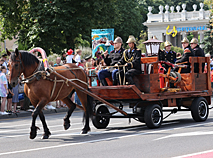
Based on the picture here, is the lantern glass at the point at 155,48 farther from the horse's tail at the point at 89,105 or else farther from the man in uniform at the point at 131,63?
the horse's tail at the point at 89,105

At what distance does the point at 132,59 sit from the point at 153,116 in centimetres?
169

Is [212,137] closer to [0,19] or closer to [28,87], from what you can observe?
[28,87]

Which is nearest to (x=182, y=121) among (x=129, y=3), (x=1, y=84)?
(x=1, y=84)

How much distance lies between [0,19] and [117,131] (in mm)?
20475

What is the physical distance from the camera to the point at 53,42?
2759 cm

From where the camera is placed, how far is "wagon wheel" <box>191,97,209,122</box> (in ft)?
41.5

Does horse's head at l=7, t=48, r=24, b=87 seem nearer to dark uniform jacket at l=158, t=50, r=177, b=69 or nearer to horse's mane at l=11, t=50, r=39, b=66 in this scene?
horse's mane at l=11, t=50, r=39, b=66

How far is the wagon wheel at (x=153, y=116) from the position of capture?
11.4m

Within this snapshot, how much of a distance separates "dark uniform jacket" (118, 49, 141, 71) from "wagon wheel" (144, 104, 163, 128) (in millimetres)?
1152

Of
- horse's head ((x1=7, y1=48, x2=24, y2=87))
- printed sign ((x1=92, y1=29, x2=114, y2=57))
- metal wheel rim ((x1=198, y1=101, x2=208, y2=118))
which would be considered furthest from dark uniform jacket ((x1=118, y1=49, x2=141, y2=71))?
printed sign ((x1=92, y1=29, x2=114, y2=57))

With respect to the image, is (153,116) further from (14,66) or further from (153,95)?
(14,66)

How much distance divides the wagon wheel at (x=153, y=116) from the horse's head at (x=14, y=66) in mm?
3562

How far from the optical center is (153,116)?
11664mm

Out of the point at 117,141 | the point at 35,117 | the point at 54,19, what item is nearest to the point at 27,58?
the point at 35,117
